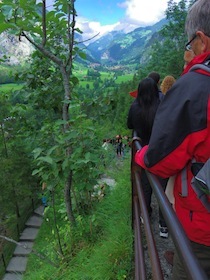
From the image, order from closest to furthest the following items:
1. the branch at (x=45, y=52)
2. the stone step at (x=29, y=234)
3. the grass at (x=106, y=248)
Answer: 1. the grass at (x=106, y=248)
2. the branch at (x=45, y=52)
3. the stone step at (x=29, y=234)

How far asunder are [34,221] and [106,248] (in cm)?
1945

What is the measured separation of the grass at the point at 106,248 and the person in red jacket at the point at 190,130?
1915 mm

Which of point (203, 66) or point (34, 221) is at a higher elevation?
point (203, 66)

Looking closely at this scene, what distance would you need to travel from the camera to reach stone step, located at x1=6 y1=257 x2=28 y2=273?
50.6ft

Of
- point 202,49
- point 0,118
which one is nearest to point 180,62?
point 0,118

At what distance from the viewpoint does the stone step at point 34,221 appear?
2064 centimetres

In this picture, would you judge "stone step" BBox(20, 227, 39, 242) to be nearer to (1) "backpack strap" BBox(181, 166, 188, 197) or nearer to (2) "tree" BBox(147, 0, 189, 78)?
(1) "backpack strap" BBox(181, 166, 188, 197)

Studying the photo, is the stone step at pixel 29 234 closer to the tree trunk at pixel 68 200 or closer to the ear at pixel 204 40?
the tree trunk at pixel 68 200

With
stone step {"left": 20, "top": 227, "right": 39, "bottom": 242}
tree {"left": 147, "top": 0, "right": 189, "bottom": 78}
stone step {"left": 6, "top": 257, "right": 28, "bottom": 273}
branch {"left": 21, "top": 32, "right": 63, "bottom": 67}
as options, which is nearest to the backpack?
branch {"left": 21, "top": 32, "right": 63, "bottom": 67}

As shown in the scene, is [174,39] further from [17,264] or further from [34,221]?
[17,264]

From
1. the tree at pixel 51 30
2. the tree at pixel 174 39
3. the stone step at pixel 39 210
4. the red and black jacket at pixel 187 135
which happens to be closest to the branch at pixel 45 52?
the tree at pixel 51 30

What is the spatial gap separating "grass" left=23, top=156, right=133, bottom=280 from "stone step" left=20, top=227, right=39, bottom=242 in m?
14.7

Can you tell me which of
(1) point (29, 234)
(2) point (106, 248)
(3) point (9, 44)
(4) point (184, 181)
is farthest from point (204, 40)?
(1) point (29, 234)

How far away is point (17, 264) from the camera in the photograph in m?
15.8
